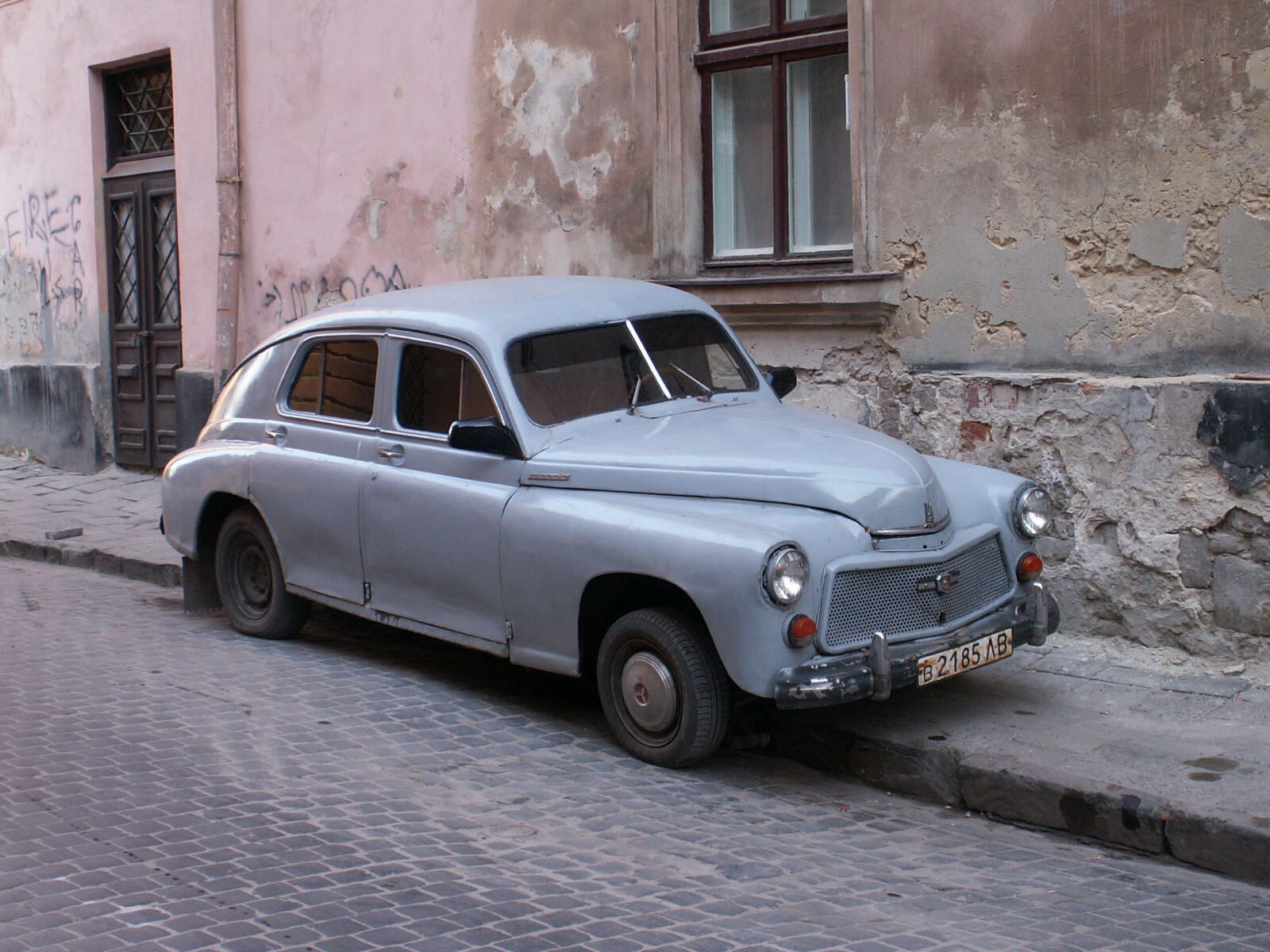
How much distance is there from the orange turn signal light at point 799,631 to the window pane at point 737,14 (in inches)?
182

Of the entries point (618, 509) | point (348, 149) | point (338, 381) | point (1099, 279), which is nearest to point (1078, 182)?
point (1099, 279)

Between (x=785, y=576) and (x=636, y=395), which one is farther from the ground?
(x=636, y=395)

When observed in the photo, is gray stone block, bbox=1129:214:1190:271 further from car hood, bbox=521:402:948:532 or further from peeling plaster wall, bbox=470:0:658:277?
peeling plaster wall, bbox=470:0:658:277

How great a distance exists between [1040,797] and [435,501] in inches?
102

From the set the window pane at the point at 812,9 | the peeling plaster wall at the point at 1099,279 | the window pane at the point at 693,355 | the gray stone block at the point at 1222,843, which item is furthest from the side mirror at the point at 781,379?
the gray stone block at the point at 1222,843

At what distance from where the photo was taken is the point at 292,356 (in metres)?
6.73

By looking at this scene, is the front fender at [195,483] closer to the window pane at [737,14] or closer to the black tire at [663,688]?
the black tire at [663,688]

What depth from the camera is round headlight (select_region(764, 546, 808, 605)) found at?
179 inches

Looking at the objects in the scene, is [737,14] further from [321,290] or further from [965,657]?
[965,657]

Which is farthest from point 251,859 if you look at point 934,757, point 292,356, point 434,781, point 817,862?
point 292,356

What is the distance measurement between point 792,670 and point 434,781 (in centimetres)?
131

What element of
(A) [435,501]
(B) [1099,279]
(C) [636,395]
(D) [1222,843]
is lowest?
(D) [1222,843]

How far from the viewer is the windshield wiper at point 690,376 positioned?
5.92 m

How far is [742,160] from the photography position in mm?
8406
